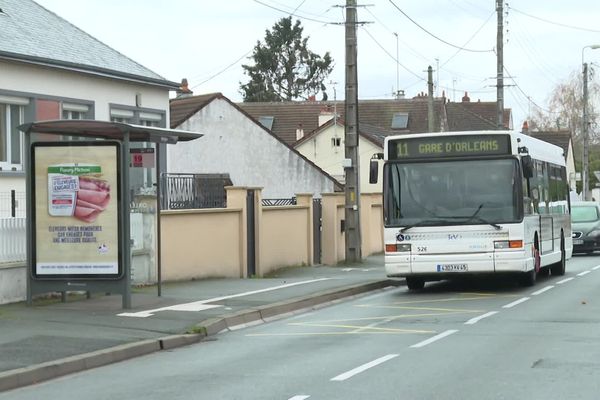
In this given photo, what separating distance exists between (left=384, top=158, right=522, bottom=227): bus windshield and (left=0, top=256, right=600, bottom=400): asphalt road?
2.13m

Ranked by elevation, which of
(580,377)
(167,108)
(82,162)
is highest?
(167,108)

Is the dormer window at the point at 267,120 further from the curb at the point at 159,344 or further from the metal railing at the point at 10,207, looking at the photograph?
the curb at the point at 159,344

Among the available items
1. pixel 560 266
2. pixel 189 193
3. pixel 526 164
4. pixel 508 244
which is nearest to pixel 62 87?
pixel 189 193

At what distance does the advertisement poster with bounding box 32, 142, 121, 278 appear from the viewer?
15125 millimetres

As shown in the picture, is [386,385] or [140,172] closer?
A: [386,385]

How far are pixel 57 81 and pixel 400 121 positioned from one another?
47.7 m

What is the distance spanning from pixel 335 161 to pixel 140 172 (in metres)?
37.0

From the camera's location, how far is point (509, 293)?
19.2m

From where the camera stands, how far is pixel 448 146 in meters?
19.0

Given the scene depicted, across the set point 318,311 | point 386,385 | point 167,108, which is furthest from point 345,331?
point 167,108

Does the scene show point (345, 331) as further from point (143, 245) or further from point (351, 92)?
point (351, 92)

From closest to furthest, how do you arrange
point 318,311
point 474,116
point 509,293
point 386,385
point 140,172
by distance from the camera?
point 386,385 → point 318,311 → point 509,293 → point 140,172 → point 474,116

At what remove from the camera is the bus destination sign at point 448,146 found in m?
18.8

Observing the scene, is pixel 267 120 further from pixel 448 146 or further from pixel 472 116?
pixel 448 146
